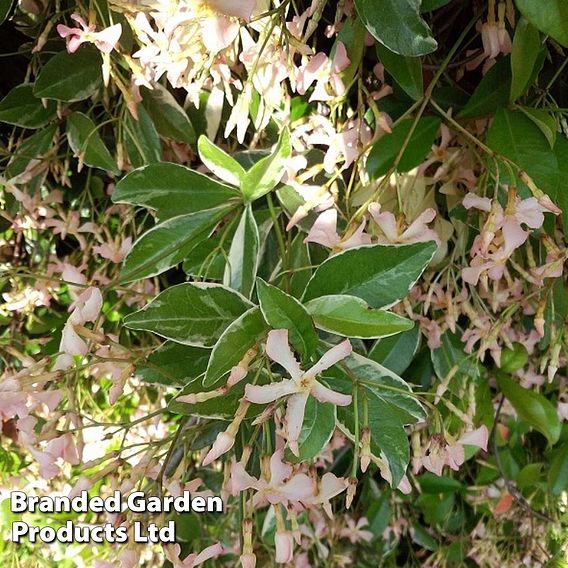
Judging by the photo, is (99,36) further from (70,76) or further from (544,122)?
(544,122)

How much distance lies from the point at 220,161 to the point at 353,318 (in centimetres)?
14

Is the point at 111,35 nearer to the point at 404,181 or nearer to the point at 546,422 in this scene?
the point at 404,181

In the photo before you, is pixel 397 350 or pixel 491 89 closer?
pixel 491 89

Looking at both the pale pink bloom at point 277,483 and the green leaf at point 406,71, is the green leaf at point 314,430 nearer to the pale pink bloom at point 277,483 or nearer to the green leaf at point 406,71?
the pale pink bloom at point 277,483

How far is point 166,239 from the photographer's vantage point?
0.40 metres

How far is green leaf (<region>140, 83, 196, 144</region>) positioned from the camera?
0.52m

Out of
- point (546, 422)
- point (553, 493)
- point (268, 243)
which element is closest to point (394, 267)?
point (268, 243)

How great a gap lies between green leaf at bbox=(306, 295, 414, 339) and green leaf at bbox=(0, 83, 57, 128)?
35 centimetres

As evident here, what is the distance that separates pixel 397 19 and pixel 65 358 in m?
0.28

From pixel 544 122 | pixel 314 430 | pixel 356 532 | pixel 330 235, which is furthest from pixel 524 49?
pixel 356 532

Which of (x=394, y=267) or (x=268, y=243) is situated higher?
(x=394, y=267)

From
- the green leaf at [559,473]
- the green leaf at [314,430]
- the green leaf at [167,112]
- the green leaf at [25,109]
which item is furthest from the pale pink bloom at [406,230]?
the green leaf at [559,473]

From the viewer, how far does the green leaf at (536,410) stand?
63 cm

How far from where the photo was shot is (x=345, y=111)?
504 mm
